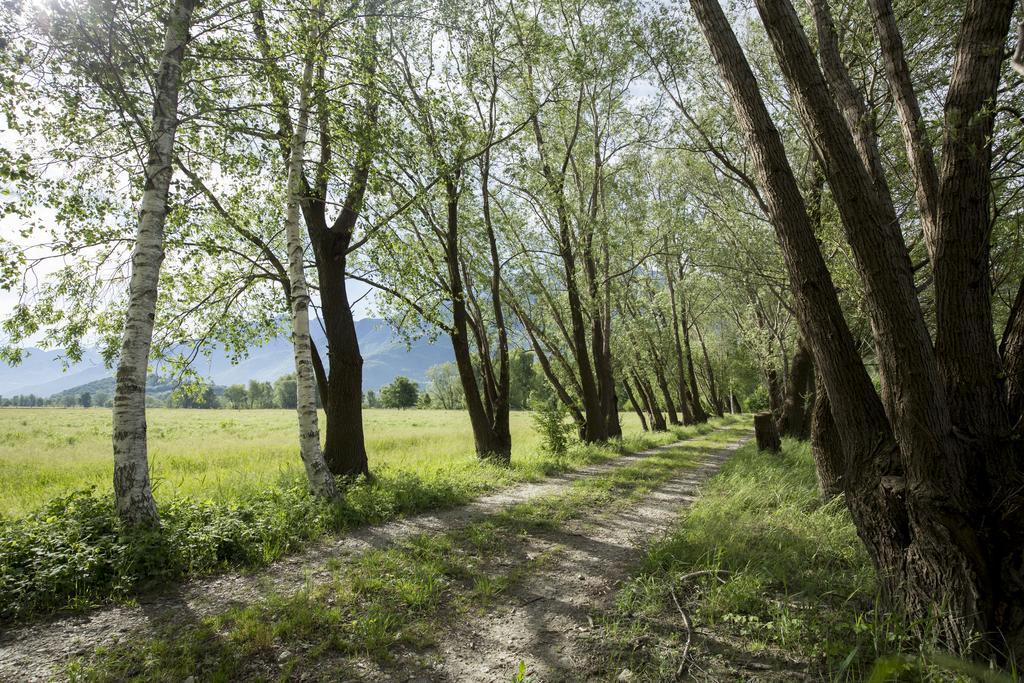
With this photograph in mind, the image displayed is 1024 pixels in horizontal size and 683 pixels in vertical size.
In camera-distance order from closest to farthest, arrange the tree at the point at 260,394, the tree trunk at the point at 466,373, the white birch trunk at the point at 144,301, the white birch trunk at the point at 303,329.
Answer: the white birch trunk at the point at 144,301 < the white birch trunk at the point at 303,329 < the tree trunk at the point at 466,373 < the tree at the point at 260,394

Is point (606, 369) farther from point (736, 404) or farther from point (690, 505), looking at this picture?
point (736, 404)

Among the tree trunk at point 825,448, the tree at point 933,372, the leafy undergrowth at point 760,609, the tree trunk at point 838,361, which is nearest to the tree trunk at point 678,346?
the tree trunk at point 825,448

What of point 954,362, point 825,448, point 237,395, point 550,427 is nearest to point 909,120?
point 954,362

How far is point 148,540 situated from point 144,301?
3074mm

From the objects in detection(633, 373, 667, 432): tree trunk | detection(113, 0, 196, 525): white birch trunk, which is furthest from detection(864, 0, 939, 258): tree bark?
detection(633, 373, 667, 432): tree trunk

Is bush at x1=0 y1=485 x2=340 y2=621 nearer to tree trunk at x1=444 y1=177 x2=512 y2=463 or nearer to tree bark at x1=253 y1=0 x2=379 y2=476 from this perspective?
tree bark at x1=253 y1=0 x2=379 y2=476

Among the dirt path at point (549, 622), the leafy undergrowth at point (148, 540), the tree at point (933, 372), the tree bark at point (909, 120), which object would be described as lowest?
the dirt path at point (549, 622)

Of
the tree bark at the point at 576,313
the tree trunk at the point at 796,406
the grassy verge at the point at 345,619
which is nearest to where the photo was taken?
the grassy verge at the point at 345,619

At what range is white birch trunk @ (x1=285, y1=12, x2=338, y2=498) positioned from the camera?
8.44m

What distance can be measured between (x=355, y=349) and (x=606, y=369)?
1199 cm

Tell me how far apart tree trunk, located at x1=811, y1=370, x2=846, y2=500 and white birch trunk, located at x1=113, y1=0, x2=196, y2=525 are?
31.8 ft

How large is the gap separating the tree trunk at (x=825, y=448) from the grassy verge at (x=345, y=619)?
4817mm

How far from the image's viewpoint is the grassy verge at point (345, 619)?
380cm

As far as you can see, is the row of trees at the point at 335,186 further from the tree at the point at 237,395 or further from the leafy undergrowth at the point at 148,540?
the tree at the point at 237,395
